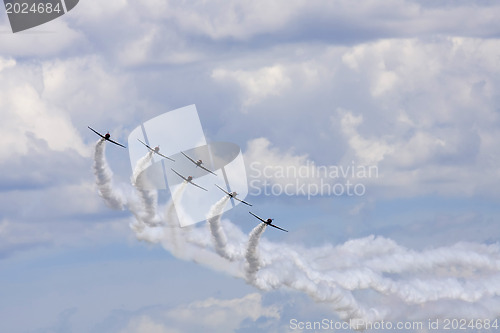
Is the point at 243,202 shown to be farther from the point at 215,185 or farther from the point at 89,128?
the point at 89,128

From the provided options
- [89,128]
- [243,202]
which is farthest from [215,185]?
[89,128]

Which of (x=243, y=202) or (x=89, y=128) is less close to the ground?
(x=89, y=128)

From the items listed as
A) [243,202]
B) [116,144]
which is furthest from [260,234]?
[116,144]

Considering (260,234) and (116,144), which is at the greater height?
(116,144)

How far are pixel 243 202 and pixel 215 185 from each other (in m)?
4.85

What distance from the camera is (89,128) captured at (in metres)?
191

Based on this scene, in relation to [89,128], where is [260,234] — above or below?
below

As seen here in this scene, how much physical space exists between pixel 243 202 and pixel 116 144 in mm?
20320

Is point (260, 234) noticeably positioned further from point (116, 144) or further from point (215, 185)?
point (116, 144)

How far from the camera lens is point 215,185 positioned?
197m

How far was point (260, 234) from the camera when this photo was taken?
198625 mm

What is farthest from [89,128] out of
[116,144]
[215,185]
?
[215,185]

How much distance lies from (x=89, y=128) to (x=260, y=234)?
29.8 metres

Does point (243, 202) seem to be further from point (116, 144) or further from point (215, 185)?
point (116, 144)
